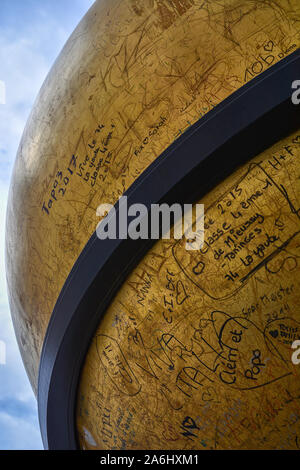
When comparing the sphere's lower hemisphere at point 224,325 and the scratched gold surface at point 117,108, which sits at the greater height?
the scratched gold surface at point 117,108

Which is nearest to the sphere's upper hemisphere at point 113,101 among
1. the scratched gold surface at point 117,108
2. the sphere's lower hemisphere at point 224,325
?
the scratched gold surface at point 117,108

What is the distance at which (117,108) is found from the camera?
2.06 m

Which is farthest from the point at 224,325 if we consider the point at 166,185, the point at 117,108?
the point at 117,108

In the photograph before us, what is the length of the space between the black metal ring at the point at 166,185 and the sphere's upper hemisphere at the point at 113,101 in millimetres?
84

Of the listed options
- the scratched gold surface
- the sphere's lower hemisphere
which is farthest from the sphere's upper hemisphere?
the sphere's lower hemisphere

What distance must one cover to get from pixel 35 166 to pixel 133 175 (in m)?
0.80

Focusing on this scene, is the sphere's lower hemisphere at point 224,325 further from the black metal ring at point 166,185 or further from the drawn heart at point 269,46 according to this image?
the drawn heart at point 269,46

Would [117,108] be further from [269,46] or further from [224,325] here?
[224,325]

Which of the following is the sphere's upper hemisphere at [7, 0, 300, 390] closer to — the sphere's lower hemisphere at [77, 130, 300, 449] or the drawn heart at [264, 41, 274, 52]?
the drawn heart at [264, 41, 274, 52]

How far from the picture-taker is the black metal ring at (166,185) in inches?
67.3

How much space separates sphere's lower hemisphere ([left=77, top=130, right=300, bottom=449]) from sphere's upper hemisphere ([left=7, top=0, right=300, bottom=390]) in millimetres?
392

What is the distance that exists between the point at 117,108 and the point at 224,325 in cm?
119
